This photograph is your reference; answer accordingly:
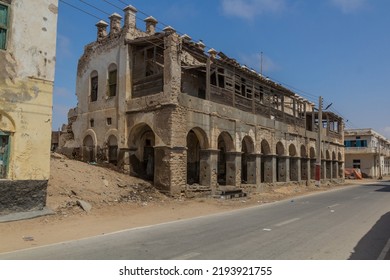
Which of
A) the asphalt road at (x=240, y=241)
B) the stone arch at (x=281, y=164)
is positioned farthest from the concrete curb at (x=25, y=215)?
the stone arch at (x=281, y=164)

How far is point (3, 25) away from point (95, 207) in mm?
7182

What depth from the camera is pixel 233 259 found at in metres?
6.91

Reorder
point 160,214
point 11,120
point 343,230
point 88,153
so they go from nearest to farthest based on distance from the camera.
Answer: point 343,230, point 11,120, point 160,214, point 88,153

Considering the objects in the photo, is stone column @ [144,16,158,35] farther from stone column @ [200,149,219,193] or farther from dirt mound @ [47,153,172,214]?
dirt mound @ [47,153,172,214]

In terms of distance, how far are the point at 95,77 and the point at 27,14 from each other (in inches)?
441

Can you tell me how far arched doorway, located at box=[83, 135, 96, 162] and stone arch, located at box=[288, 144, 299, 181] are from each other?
17.7 m

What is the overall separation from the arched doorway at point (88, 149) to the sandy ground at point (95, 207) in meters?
3.72

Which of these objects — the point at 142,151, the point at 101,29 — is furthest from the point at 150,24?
the point at 142,151

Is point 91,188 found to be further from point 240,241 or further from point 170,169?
point 240,241

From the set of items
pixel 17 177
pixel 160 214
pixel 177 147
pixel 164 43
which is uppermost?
pixel 164 43

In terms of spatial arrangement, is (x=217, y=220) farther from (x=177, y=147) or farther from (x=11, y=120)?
(x=11, y=120)

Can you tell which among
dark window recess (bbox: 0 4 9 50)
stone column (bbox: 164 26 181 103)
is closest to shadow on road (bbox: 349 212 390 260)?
stone column (bbox: 164 26 181 103)

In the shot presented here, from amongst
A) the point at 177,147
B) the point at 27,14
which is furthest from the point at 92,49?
the point at 27,14

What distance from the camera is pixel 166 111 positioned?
18.5 meters
